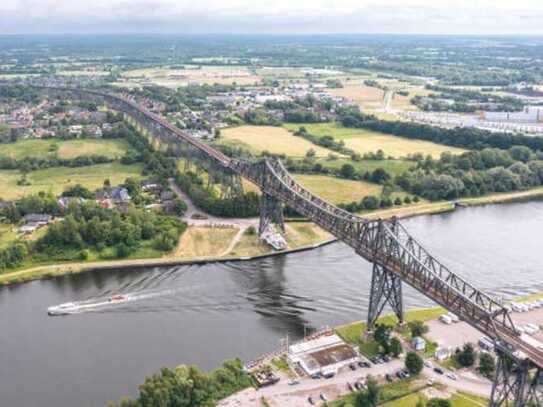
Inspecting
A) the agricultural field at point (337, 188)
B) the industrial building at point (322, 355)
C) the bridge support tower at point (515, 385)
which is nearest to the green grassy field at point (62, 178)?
the agricultural field at point (337, 188)

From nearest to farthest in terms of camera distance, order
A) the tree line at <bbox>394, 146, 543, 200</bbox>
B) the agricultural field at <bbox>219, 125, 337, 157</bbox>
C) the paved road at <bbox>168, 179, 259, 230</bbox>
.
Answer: the paved road at <bbox>168, 179, 259, 230</bbox>, the tree line at <bbox>394, 146, 543, 200</bbox>, the agricultural field at <bbox>219, 125, 337, 157</bbox>

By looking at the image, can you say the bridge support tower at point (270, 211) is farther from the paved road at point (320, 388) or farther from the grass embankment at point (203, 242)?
the paved road at point (320, 388)

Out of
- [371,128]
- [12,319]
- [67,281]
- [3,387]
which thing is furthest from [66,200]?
[371,128]

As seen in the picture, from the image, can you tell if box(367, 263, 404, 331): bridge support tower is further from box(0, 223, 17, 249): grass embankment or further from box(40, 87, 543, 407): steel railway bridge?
box(0, 223, 17, 249): grass embankment

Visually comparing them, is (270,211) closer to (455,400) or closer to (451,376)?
(451,376)

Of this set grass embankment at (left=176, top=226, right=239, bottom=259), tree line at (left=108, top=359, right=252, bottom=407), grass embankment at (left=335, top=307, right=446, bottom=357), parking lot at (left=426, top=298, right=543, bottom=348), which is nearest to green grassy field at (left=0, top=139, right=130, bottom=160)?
grass embankment at (left=176, top=226, right=239, bottom=259)

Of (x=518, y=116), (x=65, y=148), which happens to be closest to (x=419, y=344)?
(x=65, y=148)

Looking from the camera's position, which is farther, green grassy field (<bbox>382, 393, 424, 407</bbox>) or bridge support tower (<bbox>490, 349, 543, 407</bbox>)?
green grassy field (<bbox>382, 393, 424, 407</bbox>)
